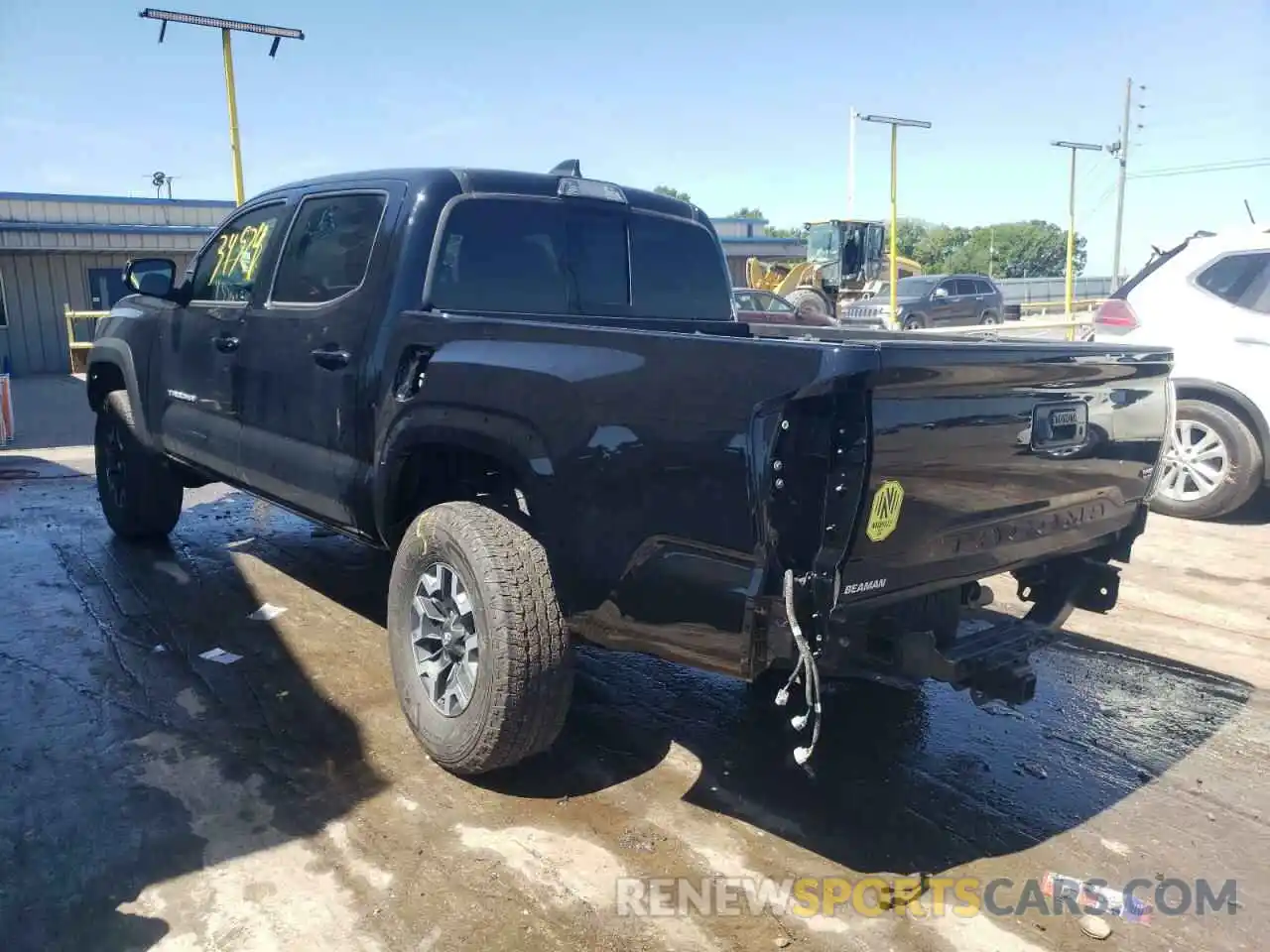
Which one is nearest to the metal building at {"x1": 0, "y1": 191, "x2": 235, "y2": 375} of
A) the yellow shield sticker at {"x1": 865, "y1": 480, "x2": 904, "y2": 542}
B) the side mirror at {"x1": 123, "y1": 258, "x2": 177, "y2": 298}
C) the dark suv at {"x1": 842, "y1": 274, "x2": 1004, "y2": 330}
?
the dark suv at {"x1": 842, "y1": 274, "x2": 1004, "y2": 330}

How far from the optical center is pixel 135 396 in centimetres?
558

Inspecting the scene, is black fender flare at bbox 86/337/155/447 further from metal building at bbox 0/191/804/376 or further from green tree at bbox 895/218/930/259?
green tree at bbox 895/218/930/259

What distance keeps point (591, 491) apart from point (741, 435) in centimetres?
57

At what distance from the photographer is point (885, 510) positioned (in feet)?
8.09

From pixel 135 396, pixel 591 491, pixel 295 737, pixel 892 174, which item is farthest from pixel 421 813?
pixel 892 174

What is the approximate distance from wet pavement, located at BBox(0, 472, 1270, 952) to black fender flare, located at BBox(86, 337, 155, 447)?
108cm

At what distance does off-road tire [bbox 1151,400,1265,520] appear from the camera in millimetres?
A: 6809

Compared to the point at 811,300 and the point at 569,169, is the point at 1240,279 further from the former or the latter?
the point at 811,300

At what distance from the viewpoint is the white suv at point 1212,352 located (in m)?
6.78

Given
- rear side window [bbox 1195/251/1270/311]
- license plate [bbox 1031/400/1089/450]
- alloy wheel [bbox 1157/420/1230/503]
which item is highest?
rear side window [bbox 1195/251/1270/311]

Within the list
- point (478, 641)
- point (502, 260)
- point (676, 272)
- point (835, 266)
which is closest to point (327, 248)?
point (502, 260)

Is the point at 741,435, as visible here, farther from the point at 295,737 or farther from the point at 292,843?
the point at 295,737

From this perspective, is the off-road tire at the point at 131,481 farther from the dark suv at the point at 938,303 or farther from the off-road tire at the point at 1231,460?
the dark suv at the point at 938,303

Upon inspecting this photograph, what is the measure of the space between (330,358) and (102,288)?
859 inches
